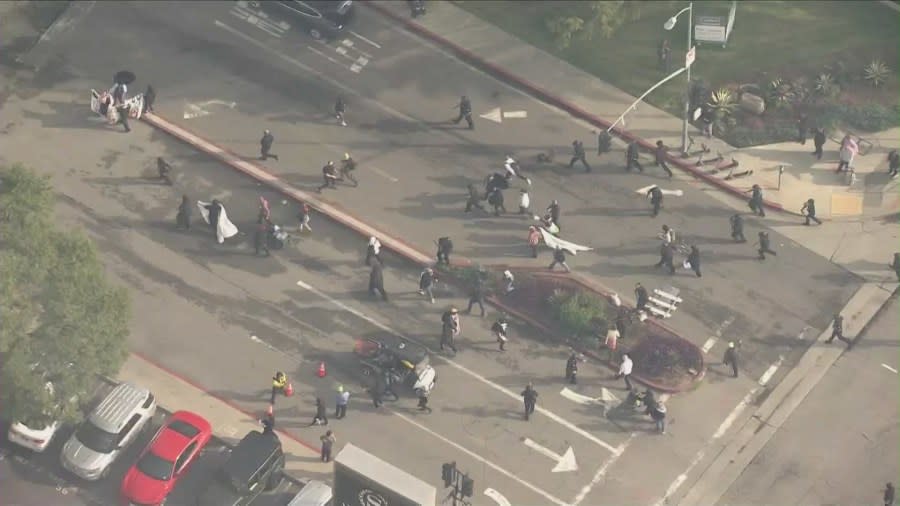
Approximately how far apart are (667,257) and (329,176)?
1130cm

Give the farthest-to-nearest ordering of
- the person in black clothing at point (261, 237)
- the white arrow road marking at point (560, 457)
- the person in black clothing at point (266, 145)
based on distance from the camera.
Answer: the person in black clothing at point (266, 145)
the person in black clothing at point (261, 237)
the white arrow road marking at point (560, 457)

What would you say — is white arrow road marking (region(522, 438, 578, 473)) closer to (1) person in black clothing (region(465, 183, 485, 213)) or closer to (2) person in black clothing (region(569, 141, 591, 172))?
(1) person in black clothing (region(465, 183, 485, 213))

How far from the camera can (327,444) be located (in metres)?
49.7

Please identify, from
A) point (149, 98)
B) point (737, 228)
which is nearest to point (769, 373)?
point (737, 228)

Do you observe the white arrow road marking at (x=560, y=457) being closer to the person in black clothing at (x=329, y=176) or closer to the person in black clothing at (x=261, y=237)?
the person in black clothing at (x=261, y=237)

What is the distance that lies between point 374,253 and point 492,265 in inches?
148

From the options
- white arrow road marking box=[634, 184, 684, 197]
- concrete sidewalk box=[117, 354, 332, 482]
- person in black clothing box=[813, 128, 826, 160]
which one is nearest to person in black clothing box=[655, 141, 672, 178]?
white arrow road marking box=[634, 184, 684, 197]

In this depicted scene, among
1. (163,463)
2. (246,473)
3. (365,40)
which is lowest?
(163,463)

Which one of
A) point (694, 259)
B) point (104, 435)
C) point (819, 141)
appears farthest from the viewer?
point (819, 141)

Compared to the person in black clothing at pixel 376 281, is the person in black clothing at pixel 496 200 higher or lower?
higher

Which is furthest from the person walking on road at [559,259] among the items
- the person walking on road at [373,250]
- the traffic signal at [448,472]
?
A: the traffic signal at [448,472]

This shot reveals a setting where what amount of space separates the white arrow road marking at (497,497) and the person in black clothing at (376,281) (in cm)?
787

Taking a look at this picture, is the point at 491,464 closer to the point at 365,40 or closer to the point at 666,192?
the point at 666,192

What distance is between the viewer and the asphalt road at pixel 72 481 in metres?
49.2
